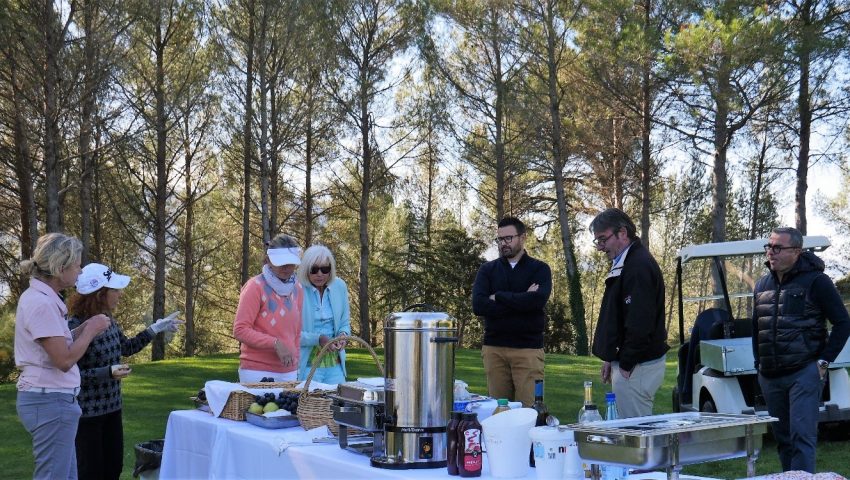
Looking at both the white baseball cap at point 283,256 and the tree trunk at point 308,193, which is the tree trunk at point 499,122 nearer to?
the tree trunk at point 308,193

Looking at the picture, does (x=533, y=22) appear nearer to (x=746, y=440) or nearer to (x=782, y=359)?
(x=782, y=359)

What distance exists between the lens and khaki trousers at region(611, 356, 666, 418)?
4.65m

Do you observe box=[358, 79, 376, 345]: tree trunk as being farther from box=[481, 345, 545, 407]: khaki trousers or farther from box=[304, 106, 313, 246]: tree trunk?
box=[481, 345, 545, 407]: khaki trousers

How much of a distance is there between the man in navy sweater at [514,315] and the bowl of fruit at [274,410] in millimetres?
1912

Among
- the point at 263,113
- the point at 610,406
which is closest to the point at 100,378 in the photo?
the point at 610,406

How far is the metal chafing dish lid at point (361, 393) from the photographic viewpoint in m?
3.30

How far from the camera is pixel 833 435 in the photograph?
8.25m

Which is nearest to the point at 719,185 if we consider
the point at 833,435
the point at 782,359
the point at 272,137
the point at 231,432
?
the point at 272,137

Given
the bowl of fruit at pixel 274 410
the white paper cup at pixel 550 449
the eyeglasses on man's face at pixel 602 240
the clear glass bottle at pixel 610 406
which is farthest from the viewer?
the eyeglasses on man's face at pixel 602 240

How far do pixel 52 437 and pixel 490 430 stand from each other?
2.37 m

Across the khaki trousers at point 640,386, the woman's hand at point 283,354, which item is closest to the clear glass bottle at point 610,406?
the khaki trousers at point 640,386

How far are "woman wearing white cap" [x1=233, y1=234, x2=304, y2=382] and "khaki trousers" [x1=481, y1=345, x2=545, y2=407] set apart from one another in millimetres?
1345

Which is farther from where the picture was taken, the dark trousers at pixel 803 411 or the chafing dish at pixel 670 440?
the dark trousers at pixel 803 411

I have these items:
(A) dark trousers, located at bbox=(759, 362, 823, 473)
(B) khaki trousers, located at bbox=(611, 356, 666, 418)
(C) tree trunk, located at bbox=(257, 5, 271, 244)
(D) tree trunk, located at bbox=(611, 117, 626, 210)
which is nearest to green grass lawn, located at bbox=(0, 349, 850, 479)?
(A) dark trousers, located at bbox=(759, 362, 823, 473)
